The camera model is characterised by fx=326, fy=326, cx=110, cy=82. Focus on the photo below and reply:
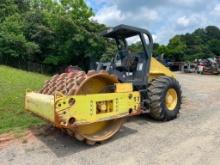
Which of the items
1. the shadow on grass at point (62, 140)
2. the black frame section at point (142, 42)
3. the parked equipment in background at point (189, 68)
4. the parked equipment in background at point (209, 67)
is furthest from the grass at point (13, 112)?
the parked equipment in background at point (189, 68)

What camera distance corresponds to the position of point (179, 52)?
42344 mm

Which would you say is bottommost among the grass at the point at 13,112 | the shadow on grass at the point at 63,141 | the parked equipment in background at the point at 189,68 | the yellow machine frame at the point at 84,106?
the shadow on grass at the point at 63,141

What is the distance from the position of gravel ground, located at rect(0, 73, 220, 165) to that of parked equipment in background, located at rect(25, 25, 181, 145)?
304 mm

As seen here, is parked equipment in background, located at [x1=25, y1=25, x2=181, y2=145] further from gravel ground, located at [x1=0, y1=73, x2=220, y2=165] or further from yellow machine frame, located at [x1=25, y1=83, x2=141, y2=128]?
gravel ground, located at [x1=0, y1=73, x2=220, y2=165]

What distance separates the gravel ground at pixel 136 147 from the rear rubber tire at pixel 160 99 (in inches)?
7.5

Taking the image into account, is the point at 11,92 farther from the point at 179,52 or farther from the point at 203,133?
the point at 179,52

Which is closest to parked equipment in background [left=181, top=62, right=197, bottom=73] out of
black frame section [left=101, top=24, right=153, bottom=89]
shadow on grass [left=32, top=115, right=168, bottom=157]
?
black frame section [left=101, top=24, right=153, bottom=89]

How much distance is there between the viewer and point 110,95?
20.6 feet

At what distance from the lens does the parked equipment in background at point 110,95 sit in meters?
5.64

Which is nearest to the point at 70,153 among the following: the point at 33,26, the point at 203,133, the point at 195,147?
the point at 195,147

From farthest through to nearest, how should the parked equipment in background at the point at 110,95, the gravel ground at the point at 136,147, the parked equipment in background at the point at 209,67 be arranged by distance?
the parked equipment in background at the point at 209,67 → the parked equipment in background at the point at 110,95 → the gravel ground at the point at 136,147

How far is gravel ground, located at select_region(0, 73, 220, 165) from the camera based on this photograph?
5.44m

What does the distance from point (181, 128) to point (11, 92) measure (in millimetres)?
5923

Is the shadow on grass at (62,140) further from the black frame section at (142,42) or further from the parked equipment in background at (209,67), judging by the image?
the parked equipment in background at (209,67)
